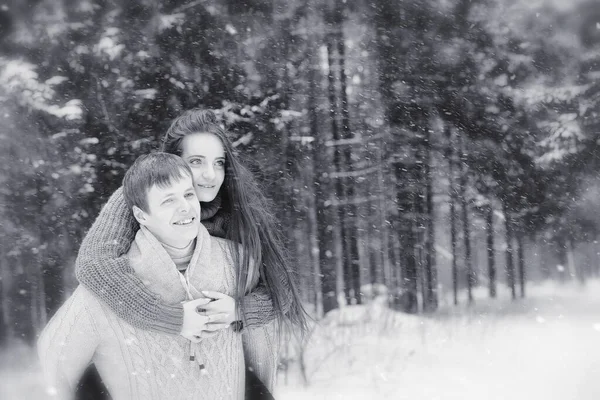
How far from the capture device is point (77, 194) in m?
3.59

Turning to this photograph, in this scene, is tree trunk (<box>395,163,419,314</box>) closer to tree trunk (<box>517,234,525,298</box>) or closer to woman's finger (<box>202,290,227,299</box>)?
tree trunk (<box>517,234,525,298</box>)

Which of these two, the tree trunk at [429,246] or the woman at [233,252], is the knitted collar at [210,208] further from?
the tree trunk at [429,246]

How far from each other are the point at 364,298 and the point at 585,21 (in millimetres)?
2531

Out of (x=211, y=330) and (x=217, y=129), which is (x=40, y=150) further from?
(x=211, y=330)

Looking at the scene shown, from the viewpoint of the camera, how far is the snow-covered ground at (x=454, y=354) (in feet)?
11.9

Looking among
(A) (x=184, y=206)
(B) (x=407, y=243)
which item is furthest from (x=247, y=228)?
(B) (x=407, y=243)

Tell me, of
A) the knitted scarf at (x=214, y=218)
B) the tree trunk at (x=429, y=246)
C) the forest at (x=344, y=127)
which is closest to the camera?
the knitted scarf at (x=214, y=218)

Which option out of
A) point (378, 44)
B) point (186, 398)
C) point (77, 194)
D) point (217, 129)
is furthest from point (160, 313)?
point (378, 44)

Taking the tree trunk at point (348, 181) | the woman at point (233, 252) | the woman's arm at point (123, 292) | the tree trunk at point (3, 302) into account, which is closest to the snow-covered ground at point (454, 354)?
the tree trunk at point (3, 302)

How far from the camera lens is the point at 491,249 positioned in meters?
3.97

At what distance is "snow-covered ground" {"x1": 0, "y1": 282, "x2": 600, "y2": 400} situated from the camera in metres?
3.64

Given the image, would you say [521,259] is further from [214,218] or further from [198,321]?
[198,321]

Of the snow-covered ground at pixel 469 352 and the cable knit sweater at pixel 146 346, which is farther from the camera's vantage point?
the snow-covered ground at pixel 469 352

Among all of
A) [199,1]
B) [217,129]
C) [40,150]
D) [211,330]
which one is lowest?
[211,330]
